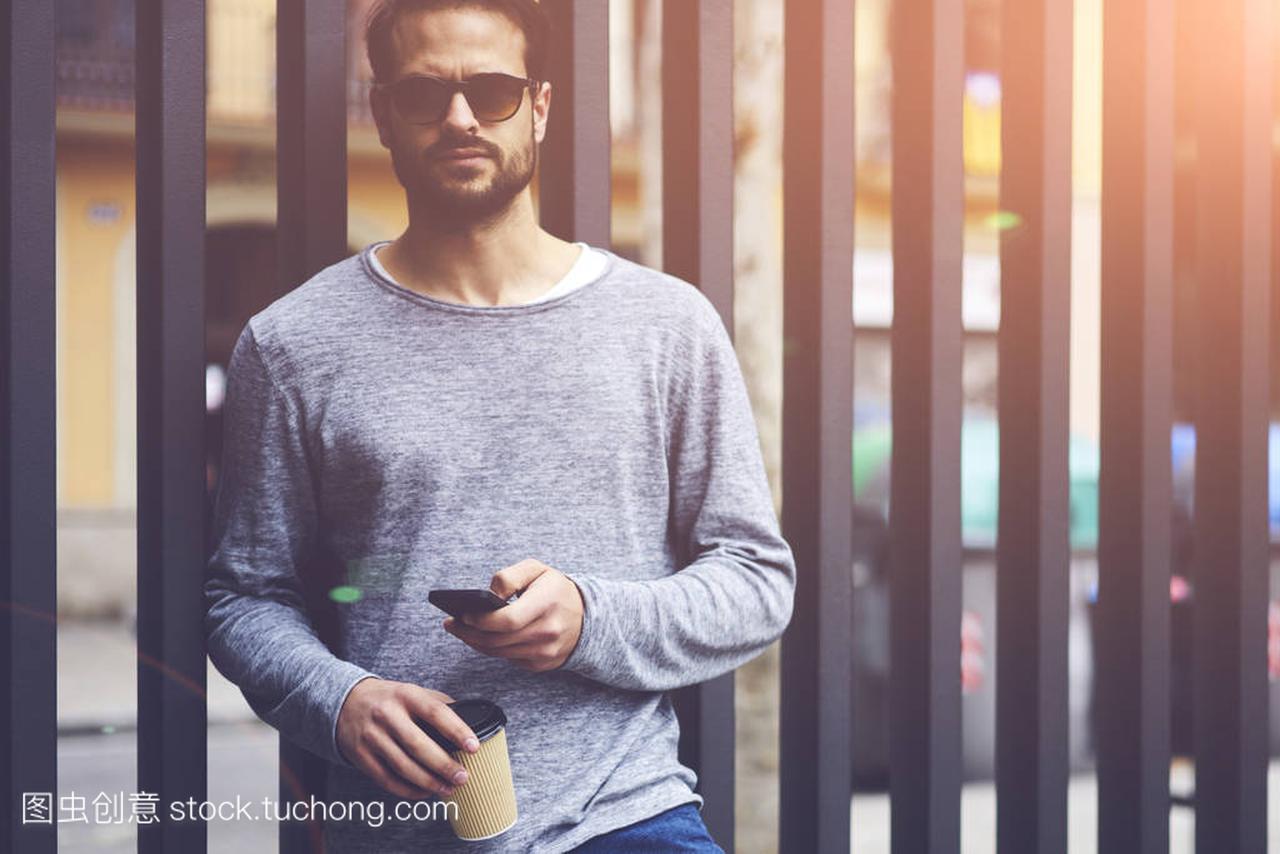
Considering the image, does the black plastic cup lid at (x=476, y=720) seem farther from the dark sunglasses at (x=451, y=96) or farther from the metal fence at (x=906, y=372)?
the dark sunglasses at (x=451, y=96)

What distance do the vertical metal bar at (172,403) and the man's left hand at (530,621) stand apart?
0.66m

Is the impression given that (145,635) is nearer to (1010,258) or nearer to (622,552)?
(622,552)

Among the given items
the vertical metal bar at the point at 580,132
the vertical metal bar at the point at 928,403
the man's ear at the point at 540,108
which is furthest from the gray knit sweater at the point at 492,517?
the vertical metal bar at the point at 928,403

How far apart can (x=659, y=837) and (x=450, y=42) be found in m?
1.17

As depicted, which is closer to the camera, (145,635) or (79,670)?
(145,635)

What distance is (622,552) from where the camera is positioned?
6.41ft

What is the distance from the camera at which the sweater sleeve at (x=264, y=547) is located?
1.88 m

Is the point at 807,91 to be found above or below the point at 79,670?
above

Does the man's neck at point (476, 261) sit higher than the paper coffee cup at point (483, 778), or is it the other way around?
the man's neck at point (476, 261)

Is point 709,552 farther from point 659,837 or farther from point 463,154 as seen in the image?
point 463,154

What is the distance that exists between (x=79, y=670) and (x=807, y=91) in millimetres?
9061

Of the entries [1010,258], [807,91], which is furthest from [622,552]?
[1010,258]

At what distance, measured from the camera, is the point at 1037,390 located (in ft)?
9.04

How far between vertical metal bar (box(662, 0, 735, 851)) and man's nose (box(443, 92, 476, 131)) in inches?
25.1
